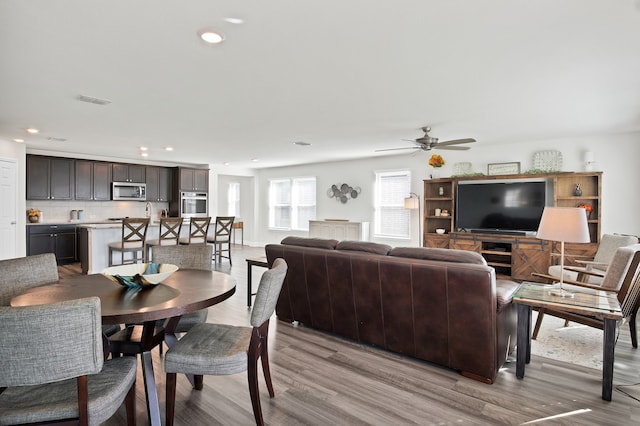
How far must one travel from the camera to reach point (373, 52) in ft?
8.68

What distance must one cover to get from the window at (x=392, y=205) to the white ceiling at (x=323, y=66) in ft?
8.38

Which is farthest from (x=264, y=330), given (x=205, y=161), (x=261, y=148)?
(x=205, y=161)

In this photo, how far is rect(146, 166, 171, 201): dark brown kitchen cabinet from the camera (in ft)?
28.9

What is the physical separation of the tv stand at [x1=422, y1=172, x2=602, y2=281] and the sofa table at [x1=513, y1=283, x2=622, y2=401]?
304cm

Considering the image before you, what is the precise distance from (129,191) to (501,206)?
8.09 meters

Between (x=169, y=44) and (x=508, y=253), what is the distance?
19.4 ft

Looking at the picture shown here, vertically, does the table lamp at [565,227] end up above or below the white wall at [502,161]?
below

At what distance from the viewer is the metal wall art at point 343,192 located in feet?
28.2

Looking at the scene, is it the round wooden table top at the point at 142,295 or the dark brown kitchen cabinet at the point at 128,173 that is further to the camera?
the dark brown kitchen cabinet at the point at 128,173

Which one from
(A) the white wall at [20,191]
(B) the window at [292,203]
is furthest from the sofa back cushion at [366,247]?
(A) the white wall at [20,191]

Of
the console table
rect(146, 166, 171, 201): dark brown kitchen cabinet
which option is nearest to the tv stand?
the console table

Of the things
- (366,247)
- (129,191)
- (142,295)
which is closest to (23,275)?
(142,295)

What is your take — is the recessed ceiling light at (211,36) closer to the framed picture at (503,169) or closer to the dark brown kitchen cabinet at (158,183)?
the framed picture at (503,169)

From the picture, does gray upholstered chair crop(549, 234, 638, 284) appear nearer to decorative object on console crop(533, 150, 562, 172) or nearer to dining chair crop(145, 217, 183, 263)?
decorative object on console crop(533, 150, 562, 172)
